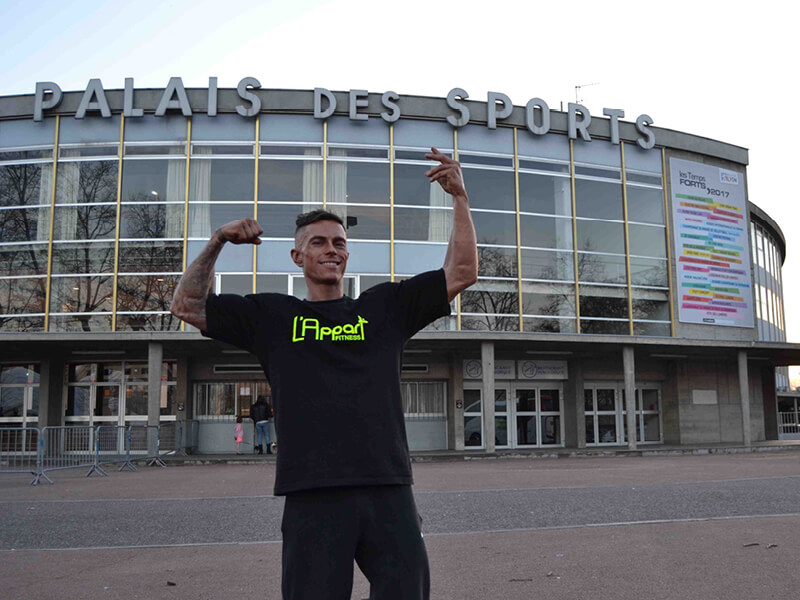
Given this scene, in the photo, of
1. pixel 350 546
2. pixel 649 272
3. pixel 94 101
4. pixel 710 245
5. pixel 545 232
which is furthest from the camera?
pixel 710 245

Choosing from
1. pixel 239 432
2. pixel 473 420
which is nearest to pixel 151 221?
pixel 239 432

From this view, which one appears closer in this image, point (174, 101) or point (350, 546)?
point (350, 546)

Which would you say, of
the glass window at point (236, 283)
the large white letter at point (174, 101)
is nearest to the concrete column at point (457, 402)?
the glass window at point (236, 283)

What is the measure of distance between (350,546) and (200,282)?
106cm

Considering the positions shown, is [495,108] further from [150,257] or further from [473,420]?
[150,257]

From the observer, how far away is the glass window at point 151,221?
22484mm

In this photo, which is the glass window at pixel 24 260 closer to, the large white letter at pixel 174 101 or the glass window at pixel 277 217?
the large white letter at pixel 174 101

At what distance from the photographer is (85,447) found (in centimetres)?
1659

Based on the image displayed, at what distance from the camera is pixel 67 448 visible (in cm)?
1627

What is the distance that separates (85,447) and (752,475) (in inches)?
499

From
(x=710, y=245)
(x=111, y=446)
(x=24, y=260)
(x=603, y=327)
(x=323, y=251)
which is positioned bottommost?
(x=111, y=446)

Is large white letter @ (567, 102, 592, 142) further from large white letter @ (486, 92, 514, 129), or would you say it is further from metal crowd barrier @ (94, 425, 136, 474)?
metal crowd barrier @ (94, 425, 136, 474)

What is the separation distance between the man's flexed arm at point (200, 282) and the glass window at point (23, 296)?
69.5 feet

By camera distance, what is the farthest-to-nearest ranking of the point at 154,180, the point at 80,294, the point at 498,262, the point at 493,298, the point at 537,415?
the point at 537,415 → the point at 498,262 → the point at 493,298 → the point at 154,180 → the point at 80,294
